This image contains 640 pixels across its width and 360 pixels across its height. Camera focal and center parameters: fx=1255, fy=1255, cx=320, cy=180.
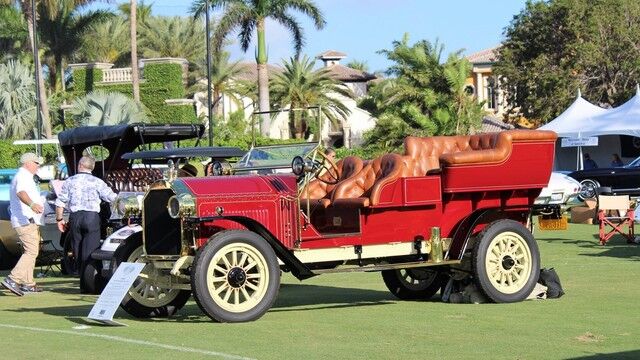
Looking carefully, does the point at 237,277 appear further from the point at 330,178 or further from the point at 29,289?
the point at 29,289

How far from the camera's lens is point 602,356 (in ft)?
29.9

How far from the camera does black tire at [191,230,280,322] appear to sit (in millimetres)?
11172

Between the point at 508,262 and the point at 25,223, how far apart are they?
6317 millimetres

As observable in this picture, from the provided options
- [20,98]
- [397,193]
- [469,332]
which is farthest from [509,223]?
[20,98]

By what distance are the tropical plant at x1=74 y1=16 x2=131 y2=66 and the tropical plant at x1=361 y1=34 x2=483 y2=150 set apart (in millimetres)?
23268

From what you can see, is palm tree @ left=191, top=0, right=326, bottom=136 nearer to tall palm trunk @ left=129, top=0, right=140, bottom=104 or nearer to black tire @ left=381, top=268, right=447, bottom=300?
tall palm trunk @ left=129, top=0, right=140, bottom=104

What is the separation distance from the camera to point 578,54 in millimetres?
60594

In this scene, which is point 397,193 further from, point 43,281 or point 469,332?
point 43,281

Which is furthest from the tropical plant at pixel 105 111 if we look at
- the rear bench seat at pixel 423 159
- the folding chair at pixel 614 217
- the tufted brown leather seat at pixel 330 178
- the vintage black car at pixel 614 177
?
the rear bench seat at pixel 423 159

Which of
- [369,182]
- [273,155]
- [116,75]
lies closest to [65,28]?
[116,75]

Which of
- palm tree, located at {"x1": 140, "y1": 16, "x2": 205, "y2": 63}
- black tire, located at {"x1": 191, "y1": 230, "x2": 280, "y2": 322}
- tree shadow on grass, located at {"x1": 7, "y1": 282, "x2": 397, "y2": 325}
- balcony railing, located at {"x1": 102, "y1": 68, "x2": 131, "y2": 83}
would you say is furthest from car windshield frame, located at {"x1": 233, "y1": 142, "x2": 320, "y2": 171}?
palm tree, located at {"x1": 140, "y1": 16, "x2": 205, "y2": 63}

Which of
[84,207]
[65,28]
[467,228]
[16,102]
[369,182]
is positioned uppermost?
[65,28]

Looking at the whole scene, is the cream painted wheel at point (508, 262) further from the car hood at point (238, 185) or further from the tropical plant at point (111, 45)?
the tropical plant at point (111, 45)

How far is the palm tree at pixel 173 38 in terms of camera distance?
269ft
